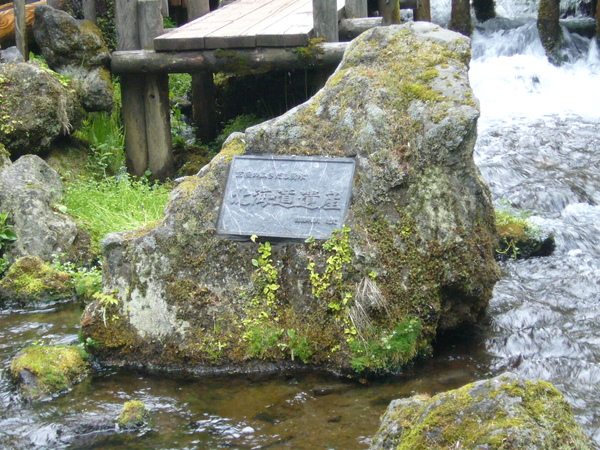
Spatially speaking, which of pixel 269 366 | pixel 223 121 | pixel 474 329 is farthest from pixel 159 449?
pixel 223 121

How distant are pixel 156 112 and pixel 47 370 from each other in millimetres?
4800

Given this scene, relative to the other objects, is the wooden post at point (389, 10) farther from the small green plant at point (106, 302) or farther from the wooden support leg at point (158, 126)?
the small green plant at point (106, 302)

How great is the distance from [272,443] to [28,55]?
6769 millimetres

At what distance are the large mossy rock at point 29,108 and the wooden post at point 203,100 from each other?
8.44 feet

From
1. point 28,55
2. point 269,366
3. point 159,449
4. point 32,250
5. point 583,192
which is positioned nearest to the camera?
point 159,449

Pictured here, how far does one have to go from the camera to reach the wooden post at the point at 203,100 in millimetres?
9969

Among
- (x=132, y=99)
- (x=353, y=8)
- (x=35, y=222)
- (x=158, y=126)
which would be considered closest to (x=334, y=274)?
(x=35, y=222)

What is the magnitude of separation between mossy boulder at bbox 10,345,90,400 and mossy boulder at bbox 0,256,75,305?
1296mm

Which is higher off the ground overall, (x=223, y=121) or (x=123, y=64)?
(x=123, y=64)

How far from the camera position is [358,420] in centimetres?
376

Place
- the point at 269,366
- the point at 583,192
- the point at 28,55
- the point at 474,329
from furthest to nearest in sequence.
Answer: the point at 28,55 < the point at 583,192 < the point at 474,329 < the point at 269,366

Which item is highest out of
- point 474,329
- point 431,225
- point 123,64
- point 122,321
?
point 123,64

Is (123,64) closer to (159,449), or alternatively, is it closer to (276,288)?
(276,288)

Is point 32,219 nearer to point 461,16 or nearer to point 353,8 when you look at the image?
point 353,8
